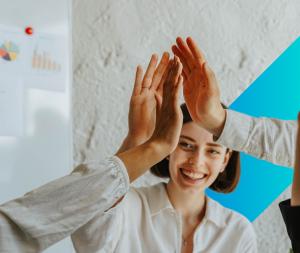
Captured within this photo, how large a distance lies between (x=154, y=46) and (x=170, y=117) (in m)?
1.14

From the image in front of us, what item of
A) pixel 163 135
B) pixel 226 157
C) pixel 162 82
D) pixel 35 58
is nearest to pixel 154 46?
pixel 35 58

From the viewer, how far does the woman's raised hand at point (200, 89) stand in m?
1.16

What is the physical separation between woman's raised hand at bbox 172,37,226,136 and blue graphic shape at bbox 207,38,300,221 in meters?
0.97

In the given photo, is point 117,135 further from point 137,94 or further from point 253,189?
point 137,94

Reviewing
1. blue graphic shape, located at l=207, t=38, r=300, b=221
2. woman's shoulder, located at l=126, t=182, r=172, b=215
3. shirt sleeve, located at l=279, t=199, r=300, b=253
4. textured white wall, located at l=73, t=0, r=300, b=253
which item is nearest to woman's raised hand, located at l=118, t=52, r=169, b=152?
woman's shoulder, located at l=126, t=182, r=172, b=215

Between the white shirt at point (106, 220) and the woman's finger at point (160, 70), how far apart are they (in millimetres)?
312

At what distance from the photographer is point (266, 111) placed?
7.29 ft

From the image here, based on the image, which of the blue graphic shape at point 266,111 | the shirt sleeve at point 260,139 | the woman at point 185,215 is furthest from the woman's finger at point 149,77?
the blue graphic shape at point 266,111

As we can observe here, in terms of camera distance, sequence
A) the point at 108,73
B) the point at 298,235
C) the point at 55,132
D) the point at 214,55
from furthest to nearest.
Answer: the point at 214,55 → the point at 108,73 → the point at 55,132 → the point at 298,235

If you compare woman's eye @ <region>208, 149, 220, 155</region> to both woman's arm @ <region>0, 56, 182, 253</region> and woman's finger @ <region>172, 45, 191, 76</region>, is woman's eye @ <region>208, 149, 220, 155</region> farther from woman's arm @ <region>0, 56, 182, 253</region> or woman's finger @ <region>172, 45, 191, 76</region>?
woman's arm @ <region>0, 56, 182, 253</region>

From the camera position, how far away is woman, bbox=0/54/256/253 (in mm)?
680

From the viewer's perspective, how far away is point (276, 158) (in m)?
1.17

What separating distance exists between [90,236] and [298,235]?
25.5 inches

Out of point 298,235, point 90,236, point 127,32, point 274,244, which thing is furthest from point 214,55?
point 298,235
